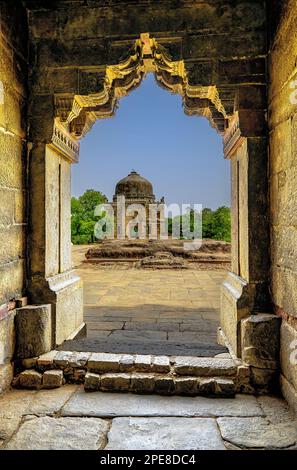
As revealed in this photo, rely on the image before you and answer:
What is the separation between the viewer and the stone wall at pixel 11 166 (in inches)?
90.6

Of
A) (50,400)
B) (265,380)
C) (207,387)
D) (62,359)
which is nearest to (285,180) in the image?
(265,380)


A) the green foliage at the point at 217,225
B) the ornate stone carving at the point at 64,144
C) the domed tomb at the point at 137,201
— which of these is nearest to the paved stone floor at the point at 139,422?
the ornate stone carving at the point at 64,144

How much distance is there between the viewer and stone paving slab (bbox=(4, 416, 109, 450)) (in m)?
1.71

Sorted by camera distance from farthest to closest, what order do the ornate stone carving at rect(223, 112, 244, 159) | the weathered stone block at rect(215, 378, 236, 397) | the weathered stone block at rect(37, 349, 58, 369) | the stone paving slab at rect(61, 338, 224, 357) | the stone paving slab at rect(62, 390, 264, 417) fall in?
the stone paving slab at rect(61, 338, 224, 357), the ornate stone carving at rect(223, 112, 244, 159), the weathered stone block at rect(37, 349, 58, 369), the weathered stone block at rect(215, 378, 236, 397), the stone paving slab at rect(62, 390, 264, 417)

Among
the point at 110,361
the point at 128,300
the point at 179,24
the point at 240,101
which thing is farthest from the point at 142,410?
the point at 128,300

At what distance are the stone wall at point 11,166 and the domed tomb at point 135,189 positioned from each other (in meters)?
25.1

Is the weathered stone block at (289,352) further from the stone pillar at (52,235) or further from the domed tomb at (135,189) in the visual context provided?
the domed tomb at (135,189)

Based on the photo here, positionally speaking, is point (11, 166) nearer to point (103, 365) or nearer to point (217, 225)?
point (103, 365)

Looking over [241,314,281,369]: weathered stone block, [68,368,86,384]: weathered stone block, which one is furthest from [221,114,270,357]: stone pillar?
[68,368,86,384]: weathered stone block

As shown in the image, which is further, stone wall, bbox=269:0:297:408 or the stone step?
the stone step

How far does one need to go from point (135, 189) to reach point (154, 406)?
26.9 meters

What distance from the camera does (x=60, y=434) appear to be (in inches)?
71.4

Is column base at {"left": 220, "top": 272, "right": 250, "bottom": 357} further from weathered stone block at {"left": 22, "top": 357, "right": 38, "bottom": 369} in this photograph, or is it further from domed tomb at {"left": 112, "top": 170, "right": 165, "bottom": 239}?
domed tomb at {"left": 112, "top": 170, "right": 165, "bottom": 239}

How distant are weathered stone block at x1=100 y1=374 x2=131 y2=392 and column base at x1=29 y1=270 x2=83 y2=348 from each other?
60 cm
